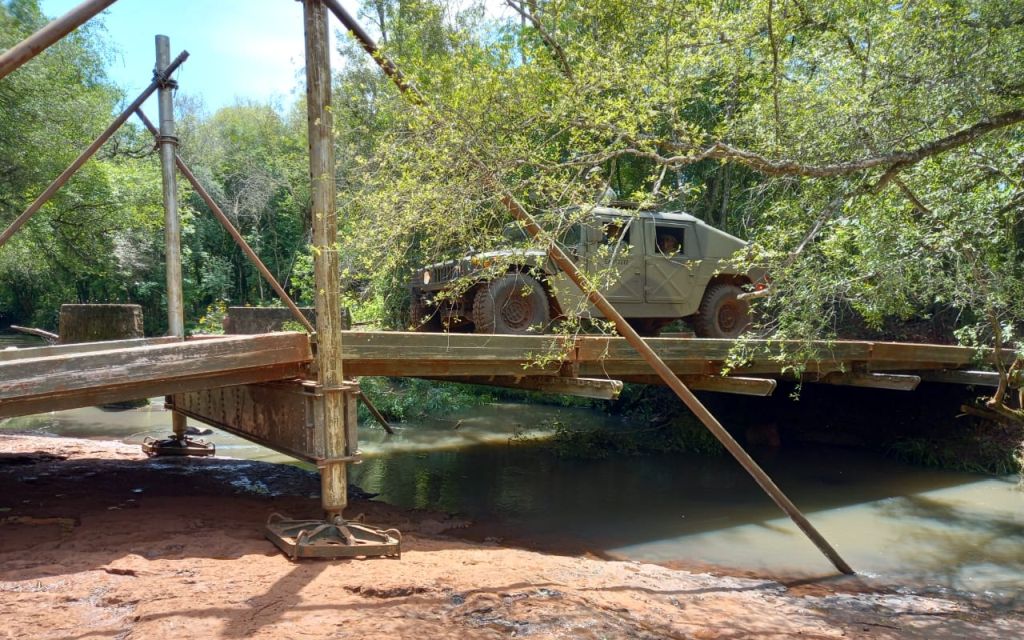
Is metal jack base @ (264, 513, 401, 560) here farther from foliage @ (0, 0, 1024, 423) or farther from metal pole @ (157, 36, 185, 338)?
metal pole @ (157, 36, 185, 338)

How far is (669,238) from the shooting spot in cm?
1040

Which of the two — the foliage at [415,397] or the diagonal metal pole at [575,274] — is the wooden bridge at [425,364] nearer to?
the diagonal metal pole at [575,274]

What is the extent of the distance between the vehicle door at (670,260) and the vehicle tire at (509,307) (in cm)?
191

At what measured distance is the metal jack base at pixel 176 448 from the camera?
914cm

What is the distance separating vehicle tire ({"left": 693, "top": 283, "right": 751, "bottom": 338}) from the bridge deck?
1270 millimetres

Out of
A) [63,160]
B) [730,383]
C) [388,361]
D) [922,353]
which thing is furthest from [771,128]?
[63,160]

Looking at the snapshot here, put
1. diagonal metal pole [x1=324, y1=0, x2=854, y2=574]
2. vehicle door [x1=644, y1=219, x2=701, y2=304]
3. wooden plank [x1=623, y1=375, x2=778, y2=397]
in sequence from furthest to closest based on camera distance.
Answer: vehicle door [x1=644, y1=219, x2=701, y2=304], wooden plank [x1=623, y1=375, x2=778, y2=397], diagonal metal pole [x1=324, y1=0, x2=854, y2=574]

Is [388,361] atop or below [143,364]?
below

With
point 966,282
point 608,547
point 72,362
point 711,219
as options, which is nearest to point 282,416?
point 72,362

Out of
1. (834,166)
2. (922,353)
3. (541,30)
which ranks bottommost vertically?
(922,353)

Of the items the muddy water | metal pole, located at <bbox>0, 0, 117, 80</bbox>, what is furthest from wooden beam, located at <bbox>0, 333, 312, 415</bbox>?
the muddy water

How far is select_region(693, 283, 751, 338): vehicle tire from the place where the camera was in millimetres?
10867

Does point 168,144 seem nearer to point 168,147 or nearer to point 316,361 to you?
point 168,147

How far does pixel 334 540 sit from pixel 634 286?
604 cm
